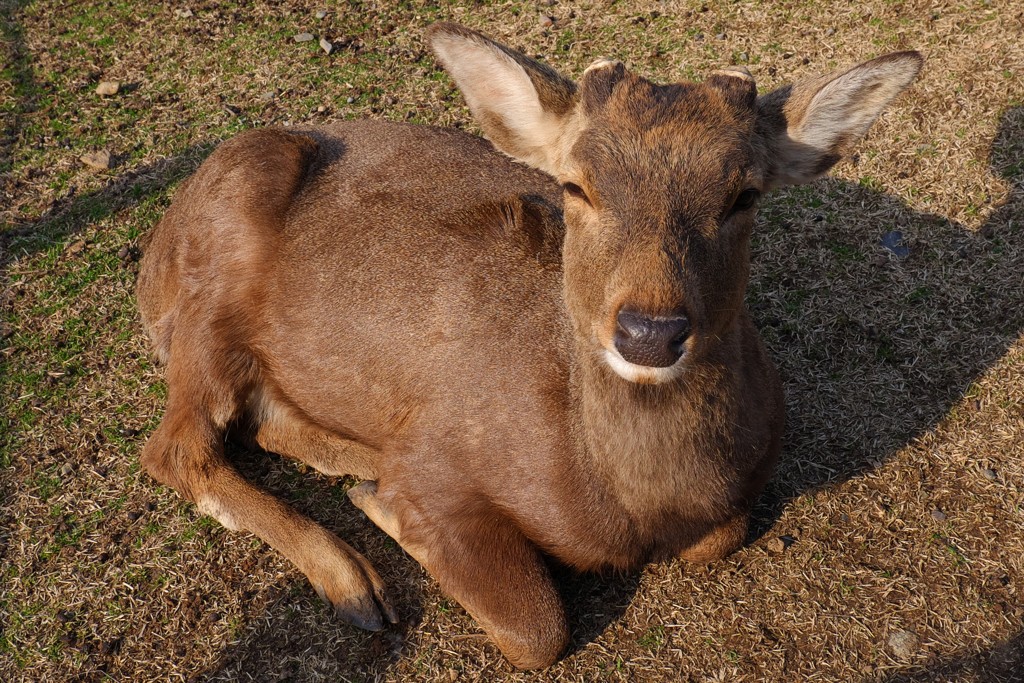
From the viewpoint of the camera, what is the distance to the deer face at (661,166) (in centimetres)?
336

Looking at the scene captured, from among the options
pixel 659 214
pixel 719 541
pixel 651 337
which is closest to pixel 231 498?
pixel 719 541

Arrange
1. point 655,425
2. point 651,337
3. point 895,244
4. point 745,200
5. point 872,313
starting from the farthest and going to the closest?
point 895,244
point 872,313
point 655,425
point 745,200
point 651,337

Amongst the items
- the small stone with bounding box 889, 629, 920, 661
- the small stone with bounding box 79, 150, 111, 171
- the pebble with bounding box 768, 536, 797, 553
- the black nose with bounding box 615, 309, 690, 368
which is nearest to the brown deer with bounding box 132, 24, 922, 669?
the black nose with bounding box 615, 309, 690, 368

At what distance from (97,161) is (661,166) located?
5402 millimetres

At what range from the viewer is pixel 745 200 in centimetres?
370

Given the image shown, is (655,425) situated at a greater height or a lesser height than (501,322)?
greater

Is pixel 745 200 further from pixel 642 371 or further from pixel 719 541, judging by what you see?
pixel 719 541

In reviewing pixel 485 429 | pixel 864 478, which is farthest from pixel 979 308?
pixel 485 429

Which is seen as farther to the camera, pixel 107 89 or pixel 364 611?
pixel 107 89

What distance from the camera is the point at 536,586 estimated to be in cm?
435

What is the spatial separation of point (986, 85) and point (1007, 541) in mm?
3830

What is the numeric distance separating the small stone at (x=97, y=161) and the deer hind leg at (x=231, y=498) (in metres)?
2.59

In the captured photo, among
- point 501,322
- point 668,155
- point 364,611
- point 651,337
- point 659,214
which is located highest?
point 668,155

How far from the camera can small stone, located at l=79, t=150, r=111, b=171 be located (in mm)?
7246
